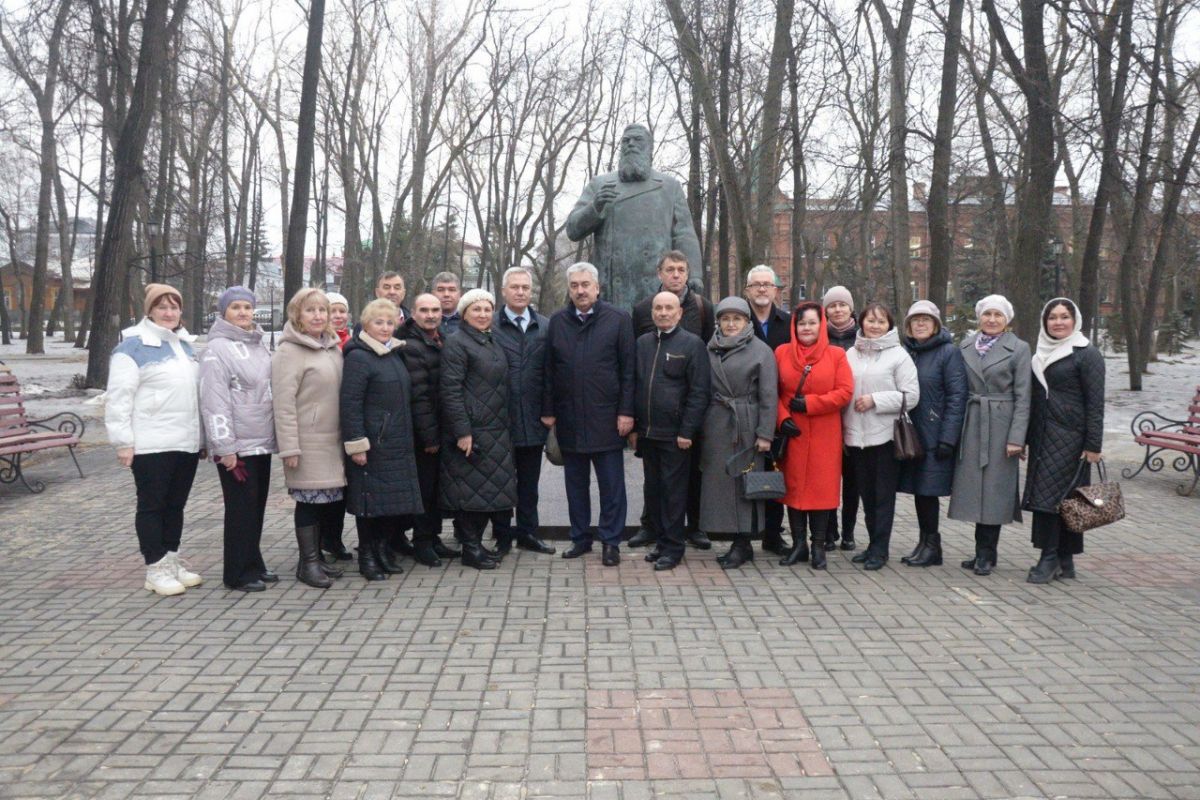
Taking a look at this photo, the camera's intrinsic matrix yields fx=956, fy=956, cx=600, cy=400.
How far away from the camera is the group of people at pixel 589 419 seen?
5492 mm

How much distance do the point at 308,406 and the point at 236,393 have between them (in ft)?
1.31

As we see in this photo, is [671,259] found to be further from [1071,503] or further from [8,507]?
[8,507]

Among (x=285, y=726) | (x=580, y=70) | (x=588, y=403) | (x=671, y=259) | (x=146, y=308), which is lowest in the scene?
(x=285, y=726)

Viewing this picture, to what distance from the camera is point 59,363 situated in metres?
26.0

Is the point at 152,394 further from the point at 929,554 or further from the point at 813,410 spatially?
the point at 929,554

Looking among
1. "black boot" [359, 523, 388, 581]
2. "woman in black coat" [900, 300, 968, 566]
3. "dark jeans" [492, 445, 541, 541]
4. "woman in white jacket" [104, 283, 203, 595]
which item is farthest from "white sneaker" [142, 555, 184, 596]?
"woman in black coat" [900, 300, 968, 566]

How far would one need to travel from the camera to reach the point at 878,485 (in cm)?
612

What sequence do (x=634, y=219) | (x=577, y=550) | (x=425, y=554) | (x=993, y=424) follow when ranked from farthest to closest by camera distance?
1. (x=634, y=219)
2. (x=577, y=550)
3. (x=425, y=554)
4. (x=993, y=424)

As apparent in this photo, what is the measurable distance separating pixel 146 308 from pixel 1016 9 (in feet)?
48.3

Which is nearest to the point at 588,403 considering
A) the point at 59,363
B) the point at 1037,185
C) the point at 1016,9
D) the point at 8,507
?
the point at 8,507

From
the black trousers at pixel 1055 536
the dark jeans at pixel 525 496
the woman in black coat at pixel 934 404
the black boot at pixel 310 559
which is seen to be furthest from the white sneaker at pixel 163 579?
the black trousers at pixel 1055 536

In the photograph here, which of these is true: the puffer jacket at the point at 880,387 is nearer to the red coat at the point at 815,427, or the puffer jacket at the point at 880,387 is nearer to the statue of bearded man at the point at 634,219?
the red coat at the point at 815,427

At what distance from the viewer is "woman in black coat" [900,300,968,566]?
598 cm

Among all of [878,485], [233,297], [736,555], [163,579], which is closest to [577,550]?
[736,555]
